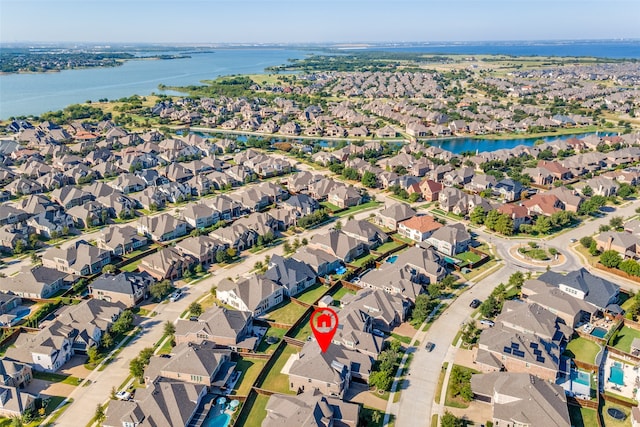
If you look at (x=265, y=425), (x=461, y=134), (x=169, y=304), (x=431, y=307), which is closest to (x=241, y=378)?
(x=265, y=425)

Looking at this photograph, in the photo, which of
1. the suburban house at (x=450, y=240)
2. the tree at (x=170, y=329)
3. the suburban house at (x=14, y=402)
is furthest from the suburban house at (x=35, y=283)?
the suburban house at (x=450, y=240)

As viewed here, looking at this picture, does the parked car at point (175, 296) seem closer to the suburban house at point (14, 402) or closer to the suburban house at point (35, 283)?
the suburban house at point (35, 283)

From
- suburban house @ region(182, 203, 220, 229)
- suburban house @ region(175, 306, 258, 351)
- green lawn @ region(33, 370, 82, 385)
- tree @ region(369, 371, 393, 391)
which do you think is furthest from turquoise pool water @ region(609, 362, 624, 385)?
suburban house @ region(182, 203, 220, 229)

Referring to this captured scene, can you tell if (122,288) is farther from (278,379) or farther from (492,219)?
(492,219)

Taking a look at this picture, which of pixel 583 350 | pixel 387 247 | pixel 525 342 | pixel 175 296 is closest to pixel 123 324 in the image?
pixel 175 296

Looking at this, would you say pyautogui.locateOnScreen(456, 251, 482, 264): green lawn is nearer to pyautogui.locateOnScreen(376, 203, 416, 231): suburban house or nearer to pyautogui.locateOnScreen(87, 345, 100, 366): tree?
pyautogui.locateOnScreen(376, 203, 416, 231): suburban house

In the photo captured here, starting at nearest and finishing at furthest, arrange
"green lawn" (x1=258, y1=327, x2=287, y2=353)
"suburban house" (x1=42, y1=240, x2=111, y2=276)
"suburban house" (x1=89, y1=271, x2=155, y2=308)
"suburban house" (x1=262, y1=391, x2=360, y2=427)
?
1. "suburban house" (x1=262, y1=391, x2=360, y2=427)
2. "green lawn" (x1=258, y1=327, x2=287, y2=353)
3. "suburban house" (x1=89, y1=271, x2=155, y2=308)
4. "suburban house" (x1=42, y1=240, x2=111, y2=276)
